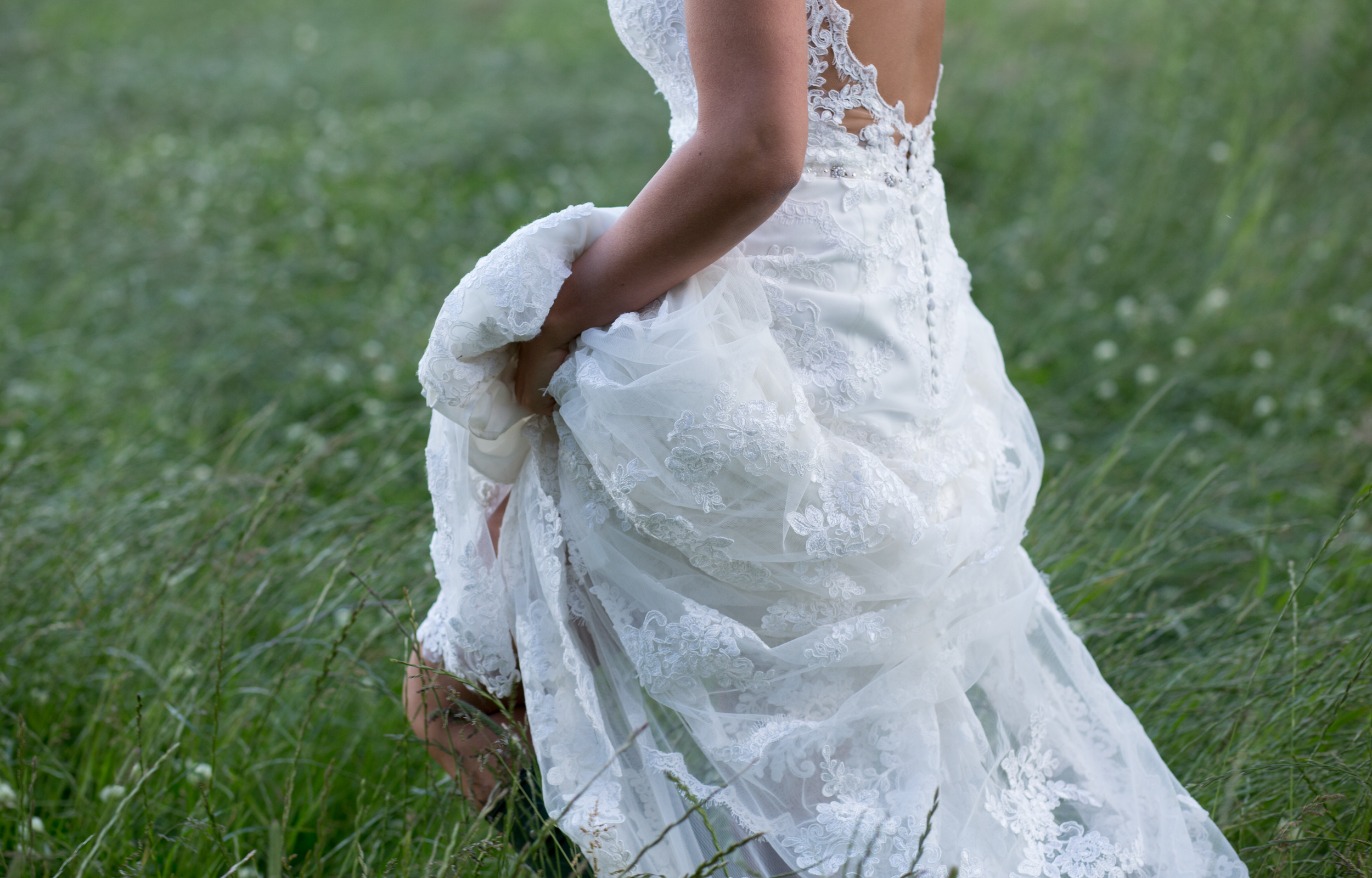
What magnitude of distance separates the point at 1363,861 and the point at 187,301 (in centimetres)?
412

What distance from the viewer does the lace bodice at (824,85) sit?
1.42 metres

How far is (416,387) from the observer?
3865 millimetres

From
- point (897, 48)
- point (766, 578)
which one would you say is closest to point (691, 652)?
point (766, 578)

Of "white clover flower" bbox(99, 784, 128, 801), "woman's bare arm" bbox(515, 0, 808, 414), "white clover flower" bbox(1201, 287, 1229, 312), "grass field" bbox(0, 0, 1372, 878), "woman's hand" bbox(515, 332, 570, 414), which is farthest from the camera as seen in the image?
"white clover flower" bbox(1201, 287, 1229, 312)

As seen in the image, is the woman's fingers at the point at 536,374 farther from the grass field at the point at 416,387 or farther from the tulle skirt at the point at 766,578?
the grass field at the point at 416,387

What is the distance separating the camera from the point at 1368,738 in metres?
1.88

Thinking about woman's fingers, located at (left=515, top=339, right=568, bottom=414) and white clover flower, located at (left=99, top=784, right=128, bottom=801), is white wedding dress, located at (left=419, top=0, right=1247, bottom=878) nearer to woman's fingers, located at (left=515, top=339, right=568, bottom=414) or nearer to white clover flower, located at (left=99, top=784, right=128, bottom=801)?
woman's fingers, located at (left=515, top=339, right=568, bottom=414)

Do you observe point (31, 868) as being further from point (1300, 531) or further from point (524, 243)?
point (1300, 531)

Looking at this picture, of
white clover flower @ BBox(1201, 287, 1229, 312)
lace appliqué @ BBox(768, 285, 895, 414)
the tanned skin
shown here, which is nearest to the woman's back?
the tanned skin

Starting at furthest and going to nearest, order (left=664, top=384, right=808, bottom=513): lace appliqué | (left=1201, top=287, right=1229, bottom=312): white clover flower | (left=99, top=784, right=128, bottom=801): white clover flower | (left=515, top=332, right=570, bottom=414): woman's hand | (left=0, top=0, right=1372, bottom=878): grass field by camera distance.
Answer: (left=1201, top=287, right=1229, bottom=312): white clover flower
(left=0, top=0, right=1372, bottom=878): grass field
(left=99, top=784, right=128, bottom=801): white clover flower
(left=515, top=332, right=570, bottom=414): woman's hand
(left=664, top=384, right=808, bottom=513): lace appliqué

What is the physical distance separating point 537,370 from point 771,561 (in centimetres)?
40

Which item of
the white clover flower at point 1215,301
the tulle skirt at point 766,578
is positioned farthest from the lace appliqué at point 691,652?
the white clover flower at point 1215,301

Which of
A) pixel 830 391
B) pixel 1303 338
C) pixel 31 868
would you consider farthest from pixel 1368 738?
pixel 1303 338

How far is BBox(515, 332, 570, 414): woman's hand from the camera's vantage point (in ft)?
4.69
